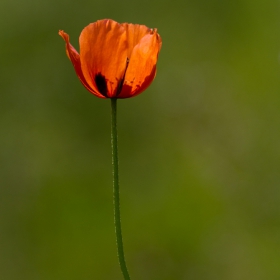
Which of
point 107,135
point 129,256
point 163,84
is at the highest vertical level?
point 163,84

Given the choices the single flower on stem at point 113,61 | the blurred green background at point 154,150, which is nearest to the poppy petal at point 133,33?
the single flower on stem at point 113,61

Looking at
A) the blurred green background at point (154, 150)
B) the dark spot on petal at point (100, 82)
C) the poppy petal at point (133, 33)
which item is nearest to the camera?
the dark spot on petal at point (100, 82)

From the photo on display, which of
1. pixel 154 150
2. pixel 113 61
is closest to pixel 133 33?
pixel 113 61

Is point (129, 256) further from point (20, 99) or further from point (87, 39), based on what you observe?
point (87, 39)

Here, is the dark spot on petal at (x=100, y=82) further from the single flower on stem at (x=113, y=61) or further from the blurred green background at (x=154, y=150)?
the blurred green background at (x=154, y=150)

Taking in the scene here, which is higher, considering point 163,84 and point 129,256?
point 163,84

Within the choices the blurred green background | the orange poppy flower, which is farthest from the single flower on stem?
the blurred green background

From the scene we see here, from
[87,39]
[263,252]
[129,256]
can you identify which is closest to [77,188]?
[129,256]
